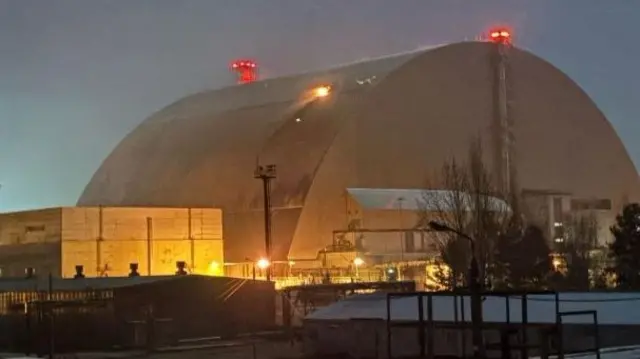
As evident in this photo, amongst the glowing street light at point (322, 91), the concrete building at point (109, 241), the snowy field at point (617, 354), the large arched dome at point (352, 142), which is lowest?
the snowy field at point (617, 354)

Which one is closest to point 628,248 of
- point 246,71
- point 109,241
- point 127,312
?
point 127,312

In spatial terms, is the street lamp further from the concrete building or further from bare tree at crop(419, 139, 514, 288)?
the concrete building

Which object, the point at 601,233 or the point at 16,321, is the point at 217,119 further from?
the point at 16,321

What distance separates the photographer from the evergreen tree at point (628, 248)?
44.0 m

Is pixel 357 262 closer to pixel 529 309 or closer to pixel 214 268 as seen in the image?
pixel 214 268

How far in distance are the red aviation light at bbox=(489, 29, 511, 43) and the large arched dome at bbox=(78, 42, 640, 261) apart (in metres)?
1.45

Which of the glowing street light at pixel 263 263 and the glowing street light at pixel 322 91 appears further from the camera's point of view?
the glowing street light at pixel 322 91

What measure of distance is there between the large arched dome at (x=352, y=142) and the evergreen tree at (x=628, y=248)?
2114 cm

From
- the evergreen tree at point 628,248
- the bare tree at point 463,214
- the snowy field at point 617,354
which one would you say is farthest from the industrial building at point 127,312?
the snowy field at point 617,354

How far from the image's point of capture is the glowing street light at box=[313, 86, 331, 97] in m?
72.6

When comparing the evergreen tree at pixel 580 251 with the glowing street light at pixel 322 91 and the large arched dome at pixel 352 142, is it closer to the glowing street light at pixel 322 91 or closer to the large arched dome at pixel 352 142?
the large arched dome at pixel 352 142

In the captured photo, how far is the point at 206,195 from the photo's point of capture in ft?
234

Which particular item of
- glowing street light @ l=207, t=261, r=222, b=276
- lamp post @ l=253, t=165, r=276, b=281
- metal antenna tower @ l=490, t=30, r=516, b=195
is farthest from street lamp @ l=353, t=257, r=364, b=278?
metal antenna tower @ l=490, t=30, r=516, b=195

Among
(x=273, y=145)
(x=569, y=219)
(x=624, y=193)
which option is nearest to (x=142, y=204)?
(x=273, y=145)
